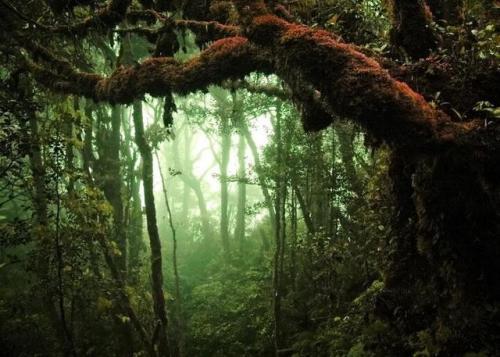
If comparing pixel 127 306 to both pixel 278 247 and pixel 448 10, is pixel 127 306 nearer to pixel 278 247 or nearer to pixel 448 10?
pixel 278 247

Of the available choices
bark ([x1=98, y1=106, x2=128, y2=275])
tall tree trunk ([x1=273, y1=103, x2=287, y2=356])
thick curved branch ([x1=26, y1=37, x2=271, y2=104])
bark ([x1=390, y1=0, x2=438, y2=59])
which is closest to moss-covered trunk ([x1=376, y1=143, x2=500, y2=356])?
bark ([x1=390, y1=0, x2=438, y2=59])

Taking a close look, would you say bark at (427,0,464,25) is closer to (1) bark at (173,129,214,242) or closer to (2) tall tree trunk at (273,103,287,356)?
(2) tall tree trunk at (273,103,287,356)

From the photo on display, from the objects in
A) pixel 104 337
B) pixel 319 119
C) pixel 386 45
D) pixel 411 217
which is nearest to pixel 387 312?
→ pixel 411 217

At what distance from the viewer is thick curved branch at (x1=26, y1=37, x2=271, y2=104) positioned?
5145mm

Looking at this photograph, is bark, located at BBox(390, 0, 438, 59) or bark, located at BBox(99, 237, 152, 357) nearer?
bark, located at BBox(390, 0, 438, 59)

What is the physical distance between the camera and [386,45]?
5.40 m

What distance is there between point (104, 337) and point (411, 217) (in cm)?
1050

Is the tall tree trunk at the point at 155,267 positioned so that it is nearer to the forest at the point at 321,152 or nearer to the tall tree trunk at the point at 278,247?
the forest at the point at 321,152

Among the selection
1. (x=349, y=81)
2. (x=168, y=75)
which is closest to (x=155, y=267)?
(x=168, y=75)

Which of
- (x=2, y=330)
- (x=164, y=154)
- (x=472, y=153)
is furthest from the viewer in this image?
(x=164, y=154)

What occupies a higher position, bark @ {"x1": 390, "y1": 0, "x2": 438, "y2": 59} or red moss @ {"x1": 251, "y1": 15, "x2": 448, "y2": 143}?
bark @ {"x1": 390, "y1": 0, "x2": 438, "y2": 59}

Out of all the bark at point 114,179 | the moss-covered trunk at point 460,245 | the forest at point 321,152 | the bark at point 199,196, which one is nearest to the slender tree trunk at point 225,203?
the bark at point 199,196

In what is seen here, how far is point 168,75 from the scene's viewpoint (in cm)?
559

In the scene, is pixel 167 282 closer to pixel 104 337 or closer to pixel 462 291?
pixel 104 337
